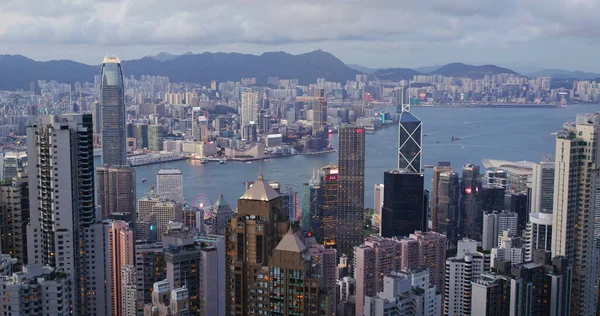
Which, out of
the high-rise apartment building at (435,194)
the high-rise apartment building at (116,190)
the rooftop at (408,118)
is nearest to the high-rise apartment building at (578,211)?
the high-rise apartment building at (435,194)

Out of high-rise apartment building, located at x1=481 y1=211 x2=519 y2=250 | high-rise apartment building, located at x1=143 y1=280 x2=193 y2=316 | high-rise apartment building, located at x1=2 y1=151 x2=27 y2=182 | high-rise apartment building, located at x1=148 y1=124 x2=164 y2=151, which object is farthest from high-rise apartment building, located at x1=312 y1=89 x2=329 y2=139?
high-rise apartment building, located at x1=143 y1=280 x2=193 y2=316

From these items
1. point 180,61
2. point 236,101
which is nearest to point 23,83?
point 180,61

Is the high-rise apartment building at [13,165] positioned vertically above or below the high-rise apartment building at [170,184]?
above

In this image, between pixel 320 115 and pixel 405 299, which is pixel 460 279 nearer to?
pixel 405 299

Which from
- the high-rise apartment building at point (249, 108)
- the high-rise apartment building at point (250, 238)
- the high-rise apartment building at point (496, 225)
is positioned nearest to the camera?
the high-rise apartment building at point (250, 238)

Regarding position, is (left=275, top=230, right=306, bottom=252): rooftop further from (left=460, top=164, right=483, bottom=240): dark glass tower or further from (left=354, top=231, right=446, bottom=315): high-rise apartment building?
(left=460, top=164, right=483, bottom=240): dark glass tower

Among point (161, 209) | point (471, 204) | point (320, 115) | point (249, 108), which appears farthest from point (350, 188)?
point (249, 108)

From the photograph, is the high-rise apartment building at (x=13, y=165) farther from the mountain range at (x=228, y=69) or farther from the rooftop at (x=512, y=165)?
the rooftop at (x=512, y=165)
